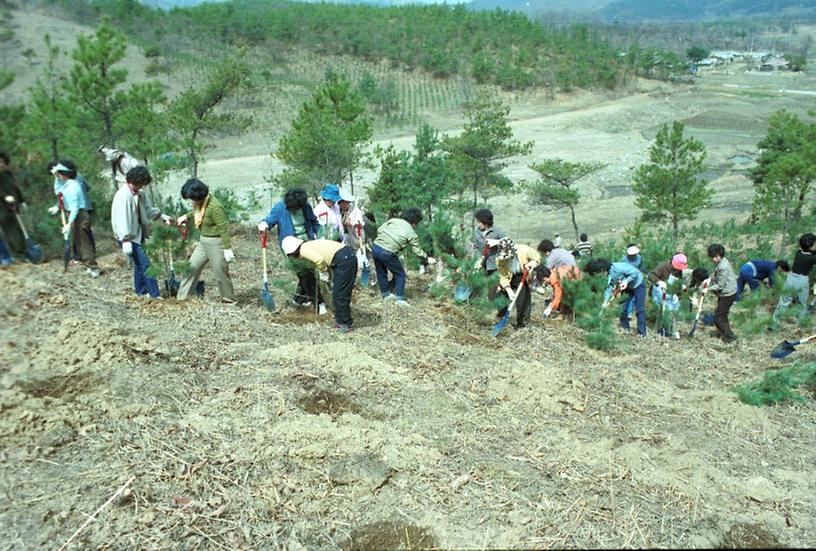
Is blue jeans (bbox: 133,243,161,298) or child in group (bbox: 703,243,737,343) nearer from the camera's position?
blue jeans (bbox: 133,243,161,298)

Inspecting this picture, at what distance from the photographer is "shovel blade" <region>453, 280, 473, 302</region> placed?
22.4ft

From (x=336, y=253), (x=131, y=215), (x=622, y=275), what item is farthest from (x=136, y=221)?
(x=622, y=275)

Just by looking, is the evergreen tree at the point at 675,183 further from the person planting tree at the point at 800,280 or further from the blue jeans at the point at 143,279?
the blue jeans at the point at 143,279

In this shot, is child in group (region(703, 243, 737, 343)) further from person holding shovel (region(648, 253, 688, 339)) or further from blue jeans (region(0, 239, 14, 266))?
blue jeans (region(0, 239, 14, 266))

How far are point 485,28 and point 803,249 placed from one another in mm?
61950

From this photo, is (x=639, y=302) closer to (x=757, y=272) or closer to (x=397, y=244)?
(x=757, y=272)

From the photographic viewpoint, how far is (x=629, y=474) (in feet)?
13.0

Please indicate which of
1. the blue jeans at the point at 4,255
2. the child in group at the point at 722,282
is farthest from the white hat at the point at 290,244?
→ the child in group at the point at 722,282

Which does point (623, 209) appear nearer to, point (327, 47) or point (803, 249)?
point (803, 249)

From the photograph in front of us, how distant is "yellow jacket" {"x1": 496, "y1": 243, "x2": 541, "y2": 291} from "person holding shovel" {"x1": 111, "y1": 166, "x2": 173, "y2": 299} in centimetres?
341

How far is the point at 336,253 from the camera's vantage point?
5734mm

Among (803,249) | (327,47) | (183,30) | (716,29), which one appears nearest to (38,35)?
(183,30)

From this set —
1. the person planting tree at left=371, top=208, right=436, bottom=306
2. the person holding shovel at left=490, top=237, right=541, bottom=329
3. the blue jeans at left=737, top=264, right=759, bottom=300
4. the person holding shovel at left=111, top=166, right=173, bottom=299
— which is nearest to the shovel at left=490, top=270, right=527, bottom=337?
the person holding shovel at left=490, top=237, right=541, bottom=329

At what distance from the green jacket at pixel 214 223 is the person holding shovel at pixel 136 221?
0.50 meters
